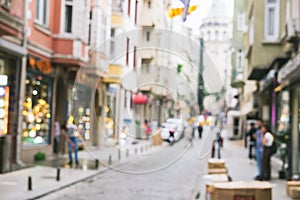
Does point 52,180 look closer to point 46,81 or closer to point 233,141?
point 46,81

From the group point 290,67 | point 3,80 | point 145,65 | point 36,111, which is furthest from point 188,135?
point 3,80

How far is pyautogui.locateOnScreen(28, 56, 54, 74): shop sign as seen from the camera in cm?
1315

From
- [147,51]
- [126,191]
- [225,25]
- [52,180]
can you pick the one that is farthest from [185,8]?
[52,180]

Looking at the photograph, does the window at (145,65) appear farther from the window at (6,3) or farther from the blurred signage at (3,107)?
the blurred signage at (3,107)

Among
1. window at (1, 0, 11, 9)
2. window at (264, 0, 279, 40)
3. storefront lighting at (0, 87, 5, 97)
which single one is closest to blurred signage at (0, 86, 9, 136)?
storefront lighting at (0, 87, 5, 97)

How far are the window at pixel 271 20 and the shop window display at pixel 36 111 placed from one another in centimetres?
510

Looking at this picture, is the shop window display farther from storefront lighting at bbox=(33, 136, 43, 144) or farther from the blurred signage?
the blurred signage

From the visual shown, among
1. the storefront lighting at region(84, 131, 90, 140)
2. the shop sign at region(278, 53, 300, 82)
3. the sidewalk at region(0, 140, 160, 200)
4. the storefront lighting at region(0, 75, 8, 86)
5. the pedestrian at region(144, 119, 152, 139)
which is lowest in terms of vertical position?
the sidewalk at region(0, 140, 160, 200)

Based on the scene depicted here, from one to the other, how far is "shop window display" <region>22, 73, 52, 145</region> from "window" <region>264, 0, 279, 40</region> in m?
5.10

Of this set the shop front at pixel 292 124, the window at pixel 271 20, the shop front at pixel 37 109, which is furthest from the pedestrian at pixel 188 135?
the window at pixel 271 20

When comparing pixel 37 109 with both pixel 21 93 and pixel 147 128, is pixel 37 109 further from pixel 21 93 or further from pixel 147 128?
pixel 147 128

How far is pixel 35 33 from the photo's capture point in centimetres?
1070

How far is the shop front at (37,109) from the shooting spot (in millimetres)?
11180

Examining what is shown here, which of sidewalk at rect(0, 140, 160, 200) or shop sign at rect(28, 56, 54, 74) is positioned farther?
shop sign at rect(28, 56, 54, 74)
